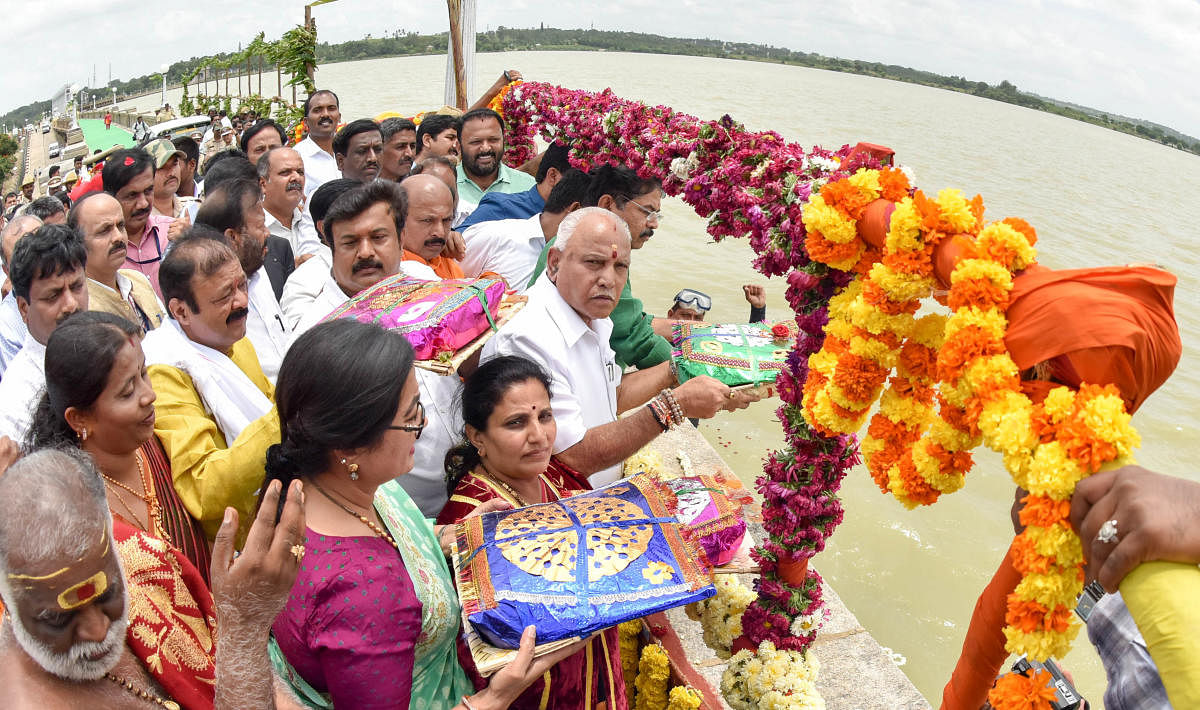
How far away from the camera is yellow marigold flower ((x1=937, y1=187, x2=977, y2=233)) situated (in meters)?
2.15

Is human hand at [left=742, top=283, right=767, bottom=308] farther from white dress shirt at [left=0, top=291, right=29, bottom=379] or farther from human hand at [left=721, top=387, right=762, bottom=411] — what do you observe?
white dress shirt at [left=0, top=291, right=29, bottom=379]

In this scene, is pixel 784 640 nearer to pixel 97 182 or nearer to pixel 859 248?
pixel 859 248

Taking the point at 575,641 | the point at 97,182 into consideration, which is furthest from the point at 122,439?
the point at 97,182

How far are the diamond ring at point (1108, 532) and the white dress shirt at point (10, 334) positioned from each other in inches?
155

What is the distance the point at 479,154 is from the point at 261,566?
4.97 m

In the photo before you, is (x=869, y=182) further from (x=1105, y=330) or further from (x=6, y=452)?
(x=6, y=452)

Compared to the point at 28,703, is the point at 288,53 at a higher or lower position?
higher

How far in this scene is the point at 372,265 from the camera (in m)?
3.42

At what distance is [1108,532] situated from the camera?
145 cm

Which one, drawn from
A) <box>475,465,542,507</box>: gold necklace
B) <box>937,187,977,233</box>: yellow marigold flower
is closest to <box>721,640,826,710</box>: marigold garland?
<box>475,465,542,507</box>: gold necklace

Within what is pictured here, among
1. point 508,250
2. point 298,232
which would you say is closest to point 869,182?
point 508,250

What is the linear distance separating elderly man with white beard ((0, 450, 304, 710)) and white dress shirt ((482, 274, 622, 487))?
1484mm

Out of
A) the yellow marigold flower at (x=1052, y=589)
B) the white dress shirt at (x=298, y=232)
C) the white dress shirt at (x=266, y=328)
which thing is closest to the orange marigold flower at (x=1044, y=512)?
the yellow marigold flower at (x=1052, y=589)

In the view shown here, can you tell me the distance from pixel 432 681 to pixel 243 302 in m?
1.64
